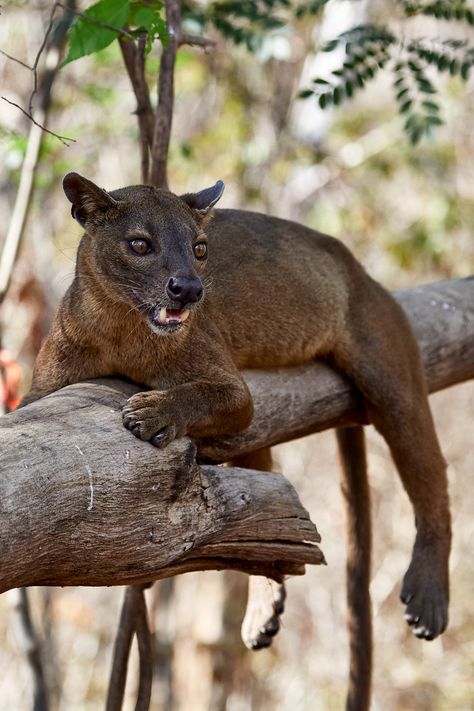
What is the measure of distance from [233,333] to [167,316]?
3.10 ft

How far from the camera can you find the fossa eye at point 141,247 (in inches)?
160

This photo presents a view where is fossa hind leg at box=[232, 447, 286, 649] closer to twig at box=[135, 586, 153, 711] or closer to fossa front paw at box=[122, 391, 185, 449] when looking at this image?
twig at box=[135, 586, 153, 711]

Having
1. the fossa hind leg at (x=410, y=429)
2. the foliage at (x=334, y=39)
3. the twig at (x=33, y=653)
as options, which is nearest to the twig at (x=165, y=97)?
the foliage at (x=334, y=39)

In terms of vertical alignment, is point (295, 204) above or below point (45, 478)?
above

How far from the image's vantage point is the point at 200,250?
4207 mm

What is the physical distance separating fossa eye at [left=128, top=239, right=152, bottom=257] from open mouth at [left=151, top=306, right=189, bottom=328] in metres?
0.26

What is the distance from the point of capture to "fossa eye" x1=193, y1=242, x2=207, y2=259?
418 cm

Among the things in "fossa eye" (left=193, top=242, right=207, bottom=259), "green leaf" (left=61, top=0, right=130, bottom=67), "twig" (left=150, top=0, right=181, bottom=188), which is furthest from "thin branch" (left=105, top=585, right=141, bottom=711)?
"green leaf" (left=61, top=0, right=130, bottom=67)

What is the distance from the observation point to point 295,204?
11.1 m

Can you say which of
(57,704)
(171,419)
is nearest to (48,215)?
(57,704)

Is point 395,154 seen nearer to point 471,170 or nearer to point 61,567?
point 471,170

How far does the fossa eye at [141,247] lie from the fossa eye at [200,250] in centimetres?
22

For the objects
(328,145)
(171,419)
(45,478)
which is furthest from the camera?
(328,145)

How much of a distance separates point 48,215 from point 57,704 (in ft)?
17.0
